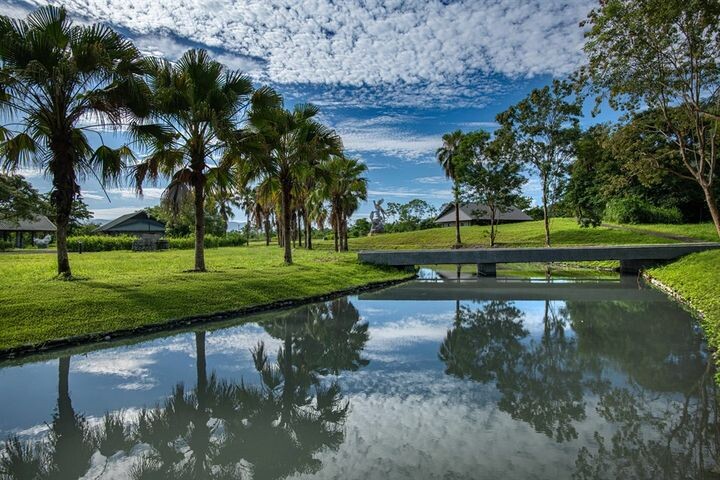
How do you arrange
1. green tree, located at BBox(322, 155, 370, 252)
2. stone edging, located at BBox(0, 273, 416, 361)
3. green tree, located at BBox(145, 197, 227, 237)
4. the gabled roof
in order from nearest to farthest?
stone edging, located at BBox(0, 273, 416, 361) < green tree, located at BBox(322, 155, 370, 252) < green tree, located at BBox(145, 197, 227, 237) < the gabled roof

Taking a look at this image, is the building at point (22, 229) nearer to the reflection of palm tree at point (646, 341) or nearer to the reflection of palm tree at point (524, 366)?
the reflection of palm tree at point (524, 366)

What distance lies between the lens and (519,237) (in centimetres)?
4134

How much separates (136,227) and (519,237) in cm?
4231

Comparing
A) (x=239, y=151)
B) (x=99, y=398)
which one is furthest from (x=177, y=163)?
(x=99, y=398)

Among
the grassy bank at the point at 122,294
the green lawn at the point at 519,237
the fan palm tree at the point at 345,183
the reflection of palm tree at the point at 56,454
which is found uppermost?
the fan palm tree at the point at 345,183

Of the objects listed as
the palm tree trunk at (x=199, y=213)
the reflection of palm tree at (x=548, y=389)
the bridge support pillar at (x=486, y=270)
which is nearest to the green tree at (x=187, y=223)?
the palm tree trunk at (x=199, y=213)

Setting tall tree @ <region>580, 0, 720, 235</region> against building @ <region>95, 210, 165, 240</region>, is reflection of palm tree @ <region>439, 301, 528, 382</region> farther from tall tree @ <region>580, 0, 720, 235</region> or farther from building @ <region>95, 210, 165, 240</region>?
building @ <region>95, 210, 165, 240</region>

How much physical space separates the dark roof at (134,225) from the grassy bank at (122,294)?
34.2 meters

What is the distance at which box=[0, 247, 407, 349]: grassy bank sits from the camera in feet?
30.1

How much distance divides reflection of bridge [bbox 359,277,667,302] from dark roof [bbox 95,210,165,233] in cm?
3985

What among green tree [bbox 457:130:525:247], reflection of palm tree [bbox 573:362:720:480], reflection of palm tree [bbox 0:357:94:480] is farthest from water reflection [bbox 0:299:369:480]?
green tree [bbox 457:130:525:247]

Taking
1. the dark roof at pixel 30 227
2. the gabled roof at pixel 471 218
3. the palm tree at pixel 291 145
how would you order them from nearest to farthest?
the palm tree at pixel 291 145
the dark roof at pixel 30 227
the gabled roof at pixel 471 218

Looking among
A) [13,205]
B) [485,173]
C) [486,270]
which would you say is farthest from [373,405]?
[485,173]

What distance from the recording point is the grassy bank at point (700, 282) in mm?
10000
